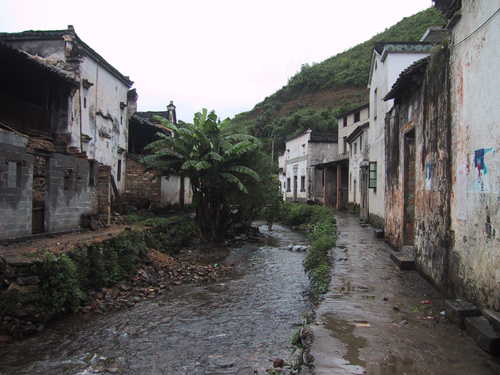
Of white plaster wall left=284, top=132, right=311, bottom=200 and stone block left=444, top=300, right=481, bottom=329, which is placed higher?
white plaster wall left=284, top=132, right=311, bottom=200

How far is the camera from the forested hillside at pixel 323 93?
47969 millimetres

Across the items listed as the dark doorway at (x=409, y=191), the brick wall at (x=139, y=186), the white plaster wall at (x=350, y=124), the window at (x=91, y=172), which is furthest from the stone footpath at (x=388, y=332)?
the white plaster wall at (x=350, y=124)

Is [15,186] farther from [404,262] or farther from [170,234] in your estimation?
[404,262]

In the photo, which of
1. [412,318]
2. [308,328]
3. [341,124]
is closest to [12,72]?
[308,328]

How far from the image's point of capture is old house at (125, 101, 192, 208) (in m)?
19.8

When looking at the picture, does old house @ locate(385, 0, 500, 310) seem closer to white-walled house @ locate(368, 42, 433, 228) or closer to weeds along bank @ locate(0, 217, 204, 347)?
white-walled house @ locate(368, 42, 433, 228)

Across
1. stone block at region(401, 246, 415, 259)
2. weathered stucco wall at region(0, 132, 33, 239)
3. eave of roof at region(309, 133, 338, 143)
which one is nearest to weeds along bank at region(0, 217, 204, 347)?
weathered stucco wall at region(0, 132, 33, 239)

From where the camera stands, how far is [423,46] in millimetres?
14102

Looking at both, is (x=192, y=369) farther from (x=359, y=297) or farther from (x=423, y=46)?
(x=423, y=46)

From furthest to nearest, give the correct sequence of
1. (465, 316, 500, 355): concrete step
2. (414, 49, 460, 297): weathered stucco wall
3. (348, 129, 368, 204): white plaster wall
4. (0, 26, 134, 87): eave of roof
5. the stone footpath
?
(348, 129, 368, 204): white plaster wall, (0, 26, 134, 87): eave of roof, (414, 49, 460, 297): weathered stucco wall, (465, 316, 500, 355): concrete step, the stone footpath

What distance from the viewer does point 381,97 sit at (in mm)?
14758

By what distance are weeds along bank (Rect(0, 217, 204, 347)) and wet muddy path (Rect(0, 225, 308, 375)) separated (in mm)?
366

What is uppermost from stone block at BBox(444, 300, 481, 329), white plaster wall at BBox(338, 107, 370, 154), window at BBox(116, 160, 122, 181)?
white plaster wall at BBox(338, 107, 370, 154)

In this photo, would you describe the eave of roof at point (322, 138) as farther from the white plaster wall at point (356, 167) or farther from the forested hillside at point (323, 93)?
the forested hillside at point (323, 93)
